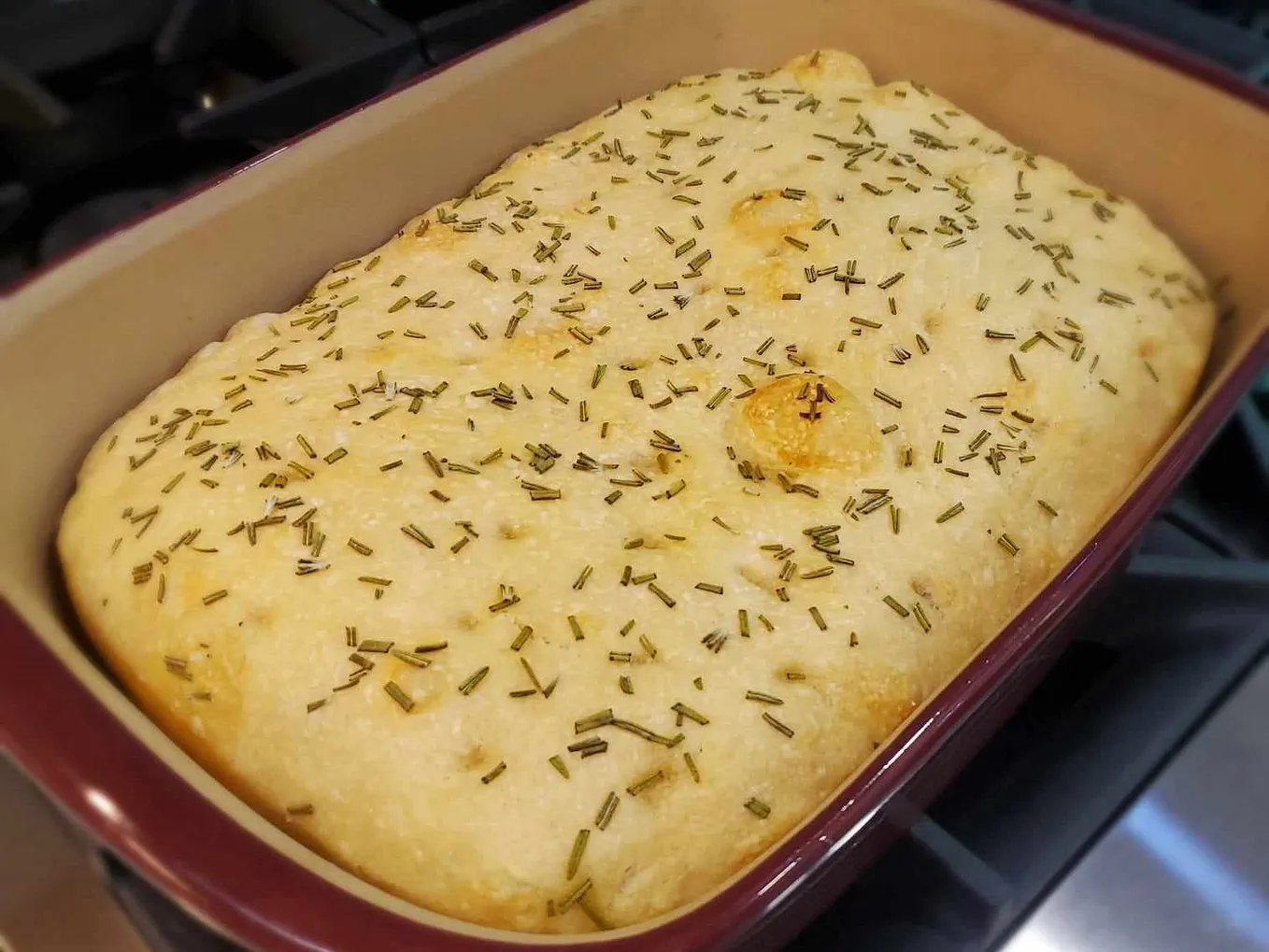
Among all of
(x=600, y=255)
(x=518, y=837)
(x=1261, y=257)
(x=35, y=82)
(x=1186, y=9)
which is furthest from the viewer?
(x=1186, y=9)

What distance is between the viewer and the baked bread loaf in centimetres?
79

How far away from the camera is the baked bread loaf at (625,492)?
0.79 meters

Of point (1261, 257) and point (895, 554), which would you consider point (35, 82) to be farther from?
point (1261, 257)

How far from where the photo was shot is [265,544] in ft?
2.93

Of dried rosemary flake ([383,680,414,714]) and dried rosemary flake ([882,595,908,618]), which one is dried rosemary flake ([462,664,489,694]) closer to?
dried rosemary flake ([383,680,414,714])

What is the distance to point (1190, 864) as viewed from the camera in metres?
1.17

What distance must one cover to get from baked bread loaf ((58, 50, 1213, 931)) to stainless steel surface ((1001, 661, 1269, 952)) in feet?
1.18

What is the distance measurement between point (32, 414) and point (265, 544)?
0.35 m

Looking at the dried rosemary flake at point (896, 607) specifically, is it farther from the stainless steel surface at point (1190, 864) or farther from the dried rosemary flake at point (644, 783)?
the stainless steel surface at point (1190, 864)

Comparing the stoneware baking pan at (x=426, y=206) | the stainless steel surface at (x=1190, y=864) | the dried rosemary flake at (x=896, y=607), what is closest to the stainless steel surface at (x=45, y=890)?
the stoneware baking pan at (x=426, y=206)

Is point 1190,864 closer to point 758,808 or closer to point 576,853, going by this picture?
point 758,808

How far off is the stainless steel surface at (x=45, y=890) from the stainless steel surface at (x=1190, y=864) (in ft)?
3.10

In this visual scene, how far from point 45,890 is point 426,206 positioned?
898mm

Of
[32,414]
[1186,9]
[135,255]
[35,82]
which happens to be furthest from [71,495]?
[1186,9]
